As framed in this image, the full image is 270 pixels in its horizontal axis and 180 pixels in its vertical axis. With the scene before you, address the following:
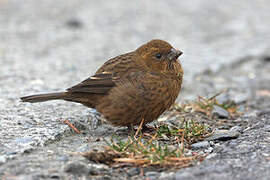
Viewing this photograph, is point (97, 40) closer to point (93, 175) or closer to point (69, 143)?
point (69, 143)

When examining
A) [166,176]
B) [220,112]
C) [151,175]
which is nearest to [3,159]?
[151,175]

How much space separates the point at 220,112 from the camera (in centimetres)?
563

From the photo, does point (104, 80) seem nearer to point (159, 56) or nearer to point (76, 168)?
point (159, 56)

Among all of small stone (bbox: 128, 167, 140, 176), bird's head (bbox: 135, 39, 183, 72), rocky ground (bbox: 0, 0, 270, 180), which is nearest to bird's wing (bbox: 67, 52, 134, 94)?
bird's head (bbox: 135, 39, 183, 72)

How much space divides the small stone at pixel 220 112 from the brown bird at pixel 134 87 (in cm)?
97

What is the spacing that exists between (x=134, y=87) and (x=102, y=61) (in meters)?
3.60

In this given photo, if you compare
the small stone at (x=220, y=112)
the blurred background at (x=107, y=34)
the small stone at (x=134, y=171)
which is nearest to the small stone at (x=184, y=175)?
the small stone at (x=134, y=171)

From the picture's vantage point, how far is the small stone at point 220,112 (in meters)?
5.61

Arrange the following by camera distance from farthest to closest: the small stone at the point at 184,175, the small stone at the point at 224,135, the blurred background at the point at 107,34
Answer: the blurred background at the point at 107,34 → the small stone at the point at 224,135 → the small stone at the point at 184,175

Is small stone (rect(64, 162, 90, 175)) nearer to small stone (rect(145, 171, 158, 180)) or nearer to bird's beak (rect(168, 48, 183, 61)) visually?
small stone (rect(145, 171, 158, 180))

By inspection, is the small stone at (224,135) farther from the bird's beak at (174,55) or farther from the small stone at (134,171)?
the small stone at (134,171)

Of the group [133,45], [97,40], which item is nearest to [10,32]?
[97,40]

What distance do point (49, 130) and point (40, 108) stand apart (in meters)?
0.88

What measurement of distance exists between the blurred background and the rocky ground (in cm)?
2
